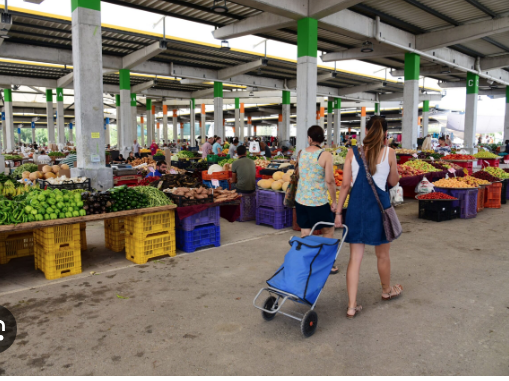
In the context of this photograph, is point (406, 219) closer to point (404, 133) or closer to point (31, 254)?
point (31, 254)

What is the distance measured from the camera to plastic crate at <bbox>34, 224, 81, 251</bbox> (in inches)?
193

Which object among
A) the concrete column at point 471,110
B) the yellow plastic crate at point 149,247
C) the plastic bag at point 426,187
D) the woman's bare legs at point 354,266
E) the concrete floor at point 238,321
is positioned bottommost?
the concrete floor at point 238,321

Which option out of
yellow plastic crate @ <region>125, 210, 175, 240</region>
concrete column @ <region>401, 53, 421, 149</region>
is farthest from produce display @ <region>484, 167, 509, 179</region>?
yellow plastic crate @ <region>125, 210, 175, 240</region>

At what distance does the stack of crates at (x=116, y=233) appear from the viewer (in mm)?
6160

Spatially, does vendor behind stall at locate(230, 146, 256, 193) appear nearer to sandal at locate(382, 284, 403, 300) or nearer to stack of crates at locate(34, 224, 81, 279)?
stack of crates at locate(34, 224, 81, 279)

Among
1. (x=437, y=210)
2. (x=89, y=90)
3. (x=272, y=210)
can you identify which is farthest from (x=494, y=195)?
(x=89, y=90)

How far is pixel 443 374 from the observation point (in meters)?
2.90

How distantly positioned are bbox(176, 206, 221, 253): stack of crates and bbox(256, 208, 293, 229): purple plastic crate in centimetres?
159

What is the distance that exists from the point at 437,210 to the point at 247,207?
3.96 metres

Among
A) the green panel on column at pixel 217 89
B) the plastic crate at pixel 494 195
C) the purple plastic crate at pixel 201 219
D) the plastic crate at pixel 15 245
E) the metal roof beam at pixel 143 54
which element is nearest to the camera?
the plastic crate at pixel 15 245

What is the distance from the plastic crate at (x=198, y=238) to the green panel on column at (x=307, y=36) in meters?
8.53

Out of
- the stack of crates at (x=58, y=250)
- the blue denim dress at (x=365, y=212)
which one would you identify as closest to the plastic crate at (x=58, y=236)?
the stack of crates at (x=58, y=250)

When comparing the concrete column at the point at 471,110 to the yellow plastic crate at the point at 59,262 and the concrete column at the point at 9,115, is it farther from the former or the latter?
the concrete column at the point at 9,115

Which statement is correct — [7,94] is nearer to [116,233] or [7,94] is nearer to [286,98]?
[286,98]
